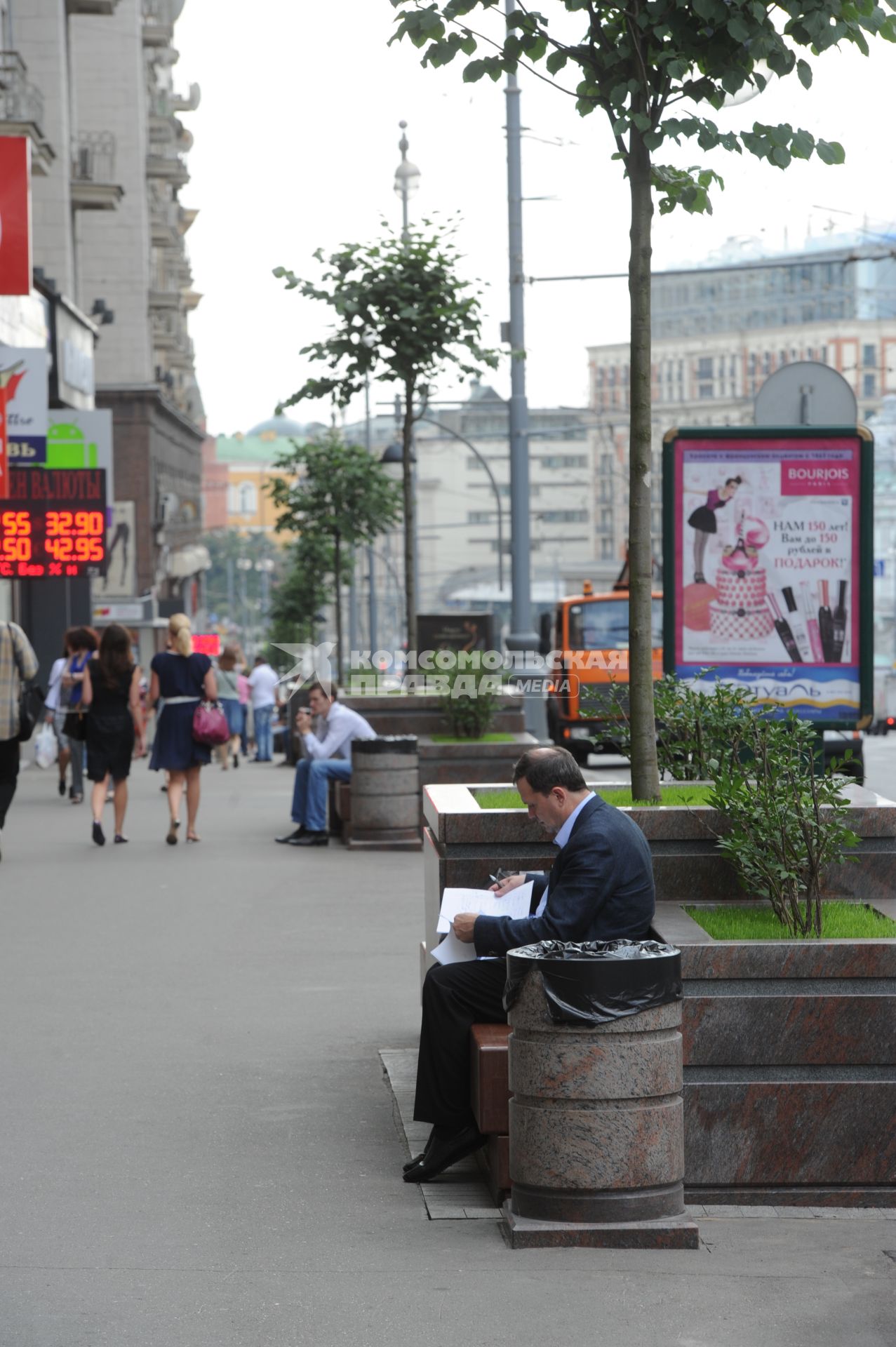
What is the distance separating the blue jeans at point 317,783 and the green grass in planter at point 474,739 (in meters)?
1.37

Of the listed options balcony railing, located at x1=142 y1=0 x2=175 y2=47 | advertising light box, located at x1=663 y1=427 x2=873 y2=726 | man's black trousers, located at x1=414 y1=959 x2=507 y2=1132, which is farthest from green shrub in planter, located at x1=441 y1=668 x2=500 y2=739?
balcony railing, located at x1=142 y1=0 x2=175 y2=47

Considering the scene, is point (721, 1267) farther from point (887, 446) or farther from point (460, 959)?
point (887, 446)

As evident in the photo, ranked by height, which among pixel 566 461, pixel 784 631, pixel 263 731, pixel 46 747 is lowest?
pixel 263 731

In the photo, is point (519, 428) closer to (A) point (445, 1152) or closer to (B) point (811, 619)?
(B) point (811, 619)

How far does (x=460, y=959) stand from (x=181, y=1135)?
1.17 meters

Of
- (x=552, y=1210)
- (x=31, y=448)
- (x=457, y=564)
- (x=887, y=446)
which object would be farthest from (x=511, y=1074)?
(x=457, y=564)

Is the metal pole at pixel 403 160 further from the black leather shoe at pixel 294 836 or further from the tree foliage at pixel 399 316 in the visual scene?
the black leather shoe at pixel 294 836

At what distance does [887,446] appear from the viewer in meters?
94.2

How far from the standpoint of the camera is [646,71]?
7688 mm

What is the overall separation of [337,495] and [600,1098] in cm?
3803

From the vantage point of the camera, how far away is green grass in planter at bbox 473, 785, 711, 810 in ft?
24.6

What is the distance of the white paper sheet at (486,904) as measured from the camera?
6590mm

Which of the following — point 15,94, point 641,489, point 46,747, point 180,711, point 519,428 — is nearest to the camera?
point 641,489

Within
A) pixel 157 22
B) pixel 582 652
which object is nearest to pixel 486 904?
pixel 582 652
